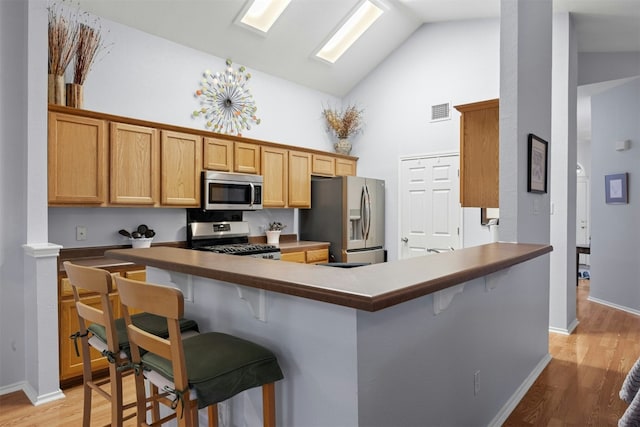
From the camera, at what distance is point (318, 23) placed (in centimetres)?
464

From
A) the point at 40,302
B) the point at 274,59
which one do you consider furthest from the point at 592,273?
the point at 40,302

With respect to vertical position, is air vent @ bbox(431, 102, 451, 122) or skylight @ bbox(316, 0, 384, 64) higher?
skylight @ bbox(316, 0, 384, 64)

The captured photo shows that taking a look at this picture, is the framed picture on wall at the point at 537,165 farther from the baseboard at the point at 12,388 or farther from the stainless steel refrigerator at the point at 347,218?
the baseboard at the point at 12,388

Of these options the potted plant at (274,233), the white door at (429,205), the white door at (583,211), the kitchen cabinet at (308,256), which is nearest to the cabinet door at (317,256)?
the kitchen cabinet at (308,256)

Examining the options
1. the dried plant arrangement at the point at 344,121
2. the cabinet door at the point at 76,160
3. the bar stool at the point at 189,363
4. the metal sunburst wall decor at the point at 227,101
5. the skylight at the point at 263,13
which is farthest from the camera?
the dried plant arrangement at the point at 344,121

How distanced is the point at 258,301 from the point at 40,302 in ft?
6.45

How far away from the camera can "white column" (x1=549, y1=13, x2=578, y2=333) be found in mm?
4121

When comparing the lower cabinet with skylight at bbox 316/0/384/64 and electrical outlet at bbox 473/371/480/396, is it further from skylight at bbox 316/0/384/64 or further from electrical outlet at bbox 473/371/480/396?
skylight at bbox 316/0/384/64

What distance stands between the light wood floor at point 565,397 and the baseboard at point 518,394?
0.09 feet

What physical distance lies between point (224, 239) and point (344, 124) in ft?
8.31

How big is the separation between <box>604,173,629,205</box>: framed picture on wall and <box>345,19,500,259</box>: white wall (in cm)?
177

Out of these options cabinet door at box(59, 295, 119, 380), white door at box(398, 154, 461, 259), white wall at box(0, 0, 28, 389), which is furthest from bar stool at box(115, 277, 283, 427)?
white door at box(398, 154, 461, 259)

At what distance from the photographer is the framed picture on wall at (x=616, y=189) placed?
493 cm

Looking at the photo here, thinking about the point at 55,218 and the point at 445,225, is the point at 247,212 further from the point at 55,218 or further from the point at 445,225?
the point at 445,225
